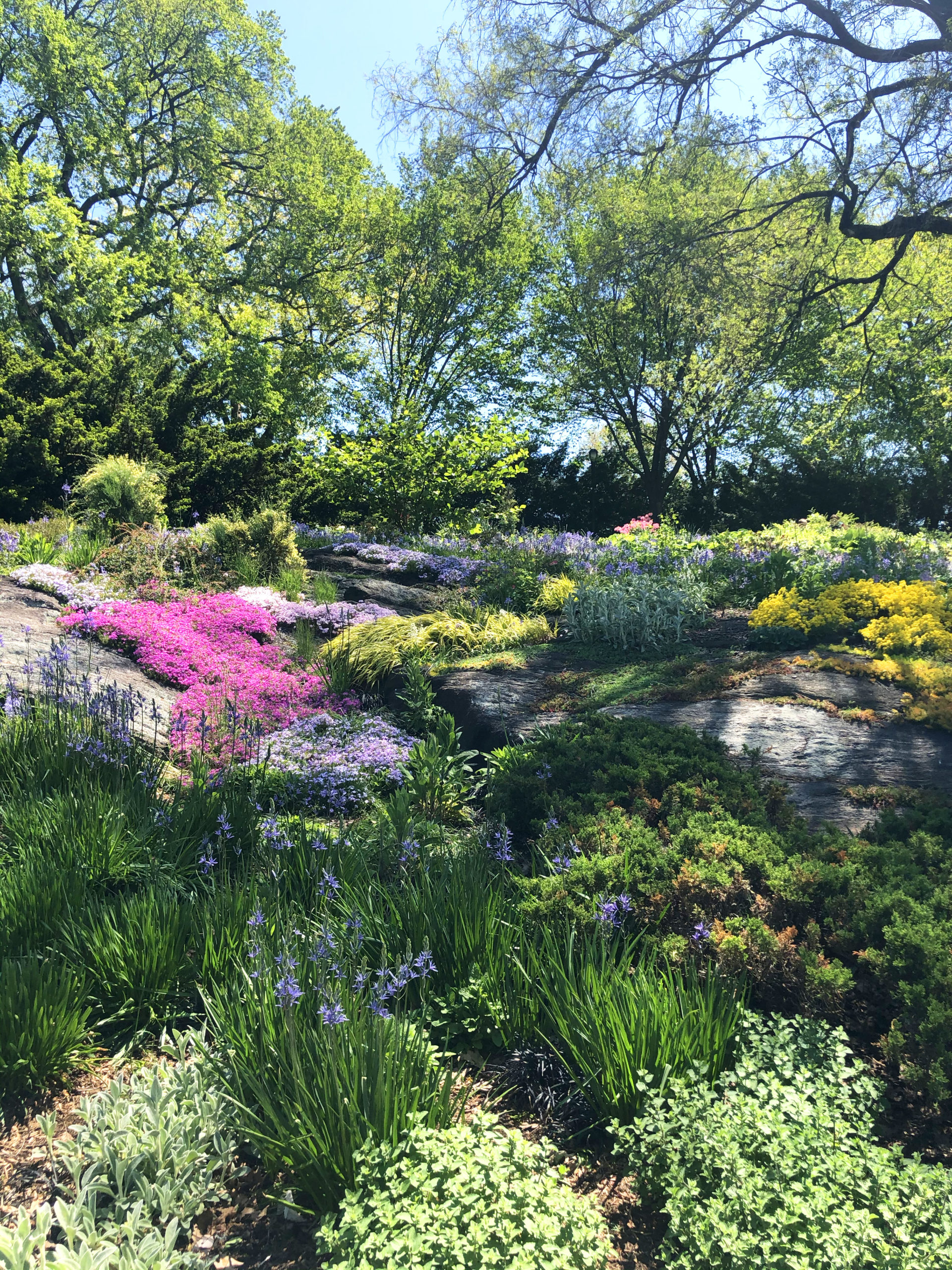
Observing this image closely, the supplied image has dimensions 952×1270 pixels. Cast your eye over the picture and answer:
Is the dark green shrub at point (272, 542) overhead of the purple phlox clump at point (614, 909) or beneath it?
overhead

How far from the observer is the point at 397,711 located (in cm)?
682

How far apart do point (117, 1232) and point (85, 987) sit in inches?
39.9

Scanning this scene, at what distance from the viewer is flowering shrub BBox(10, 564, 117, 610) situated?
25.4ft

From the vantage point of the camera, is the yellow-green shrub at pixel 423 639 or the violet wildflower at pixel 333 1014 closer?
the violet wildflower at pixel 333 1014

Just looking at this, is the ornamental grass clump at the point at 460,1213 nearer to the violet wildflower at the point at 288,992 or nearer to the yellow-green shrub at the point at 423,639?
the violet wildflower at the point at 288,992

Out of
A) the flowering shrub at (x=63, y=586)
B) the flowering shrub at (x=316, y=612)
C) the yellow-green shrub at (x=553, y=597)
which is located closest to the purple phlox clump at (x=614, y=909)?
the flowering shrub at (x=316, y=612)

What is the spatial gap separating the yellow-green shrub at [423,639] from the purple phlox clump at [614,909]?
4.54 metres

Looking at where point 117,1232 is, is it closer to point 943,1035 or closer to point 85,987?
point 85,987

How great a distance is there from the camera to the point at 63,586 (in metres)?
7.96

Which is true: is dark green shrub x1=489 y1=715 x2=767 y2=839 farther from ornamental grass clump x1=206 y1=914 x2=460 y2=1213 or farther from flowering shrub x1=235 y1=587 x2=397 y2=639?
flowering shrub x1=235 y1=587 x2=397 y2=639

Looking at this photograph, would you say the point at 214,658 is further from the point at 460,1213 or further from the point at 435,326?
the point at 435,326

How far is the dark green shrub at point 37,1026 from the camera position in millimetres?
2408

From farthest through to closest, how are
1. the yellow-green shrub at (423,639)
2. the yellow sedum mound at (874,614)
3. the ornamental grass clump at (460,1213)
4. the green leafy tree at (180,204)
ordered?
the green leafy tree at (180,204) → the yellow-green shrub at (423,639) → the yellow sedum mound at (874,614) → the ornamental grass clump at (460,1213)

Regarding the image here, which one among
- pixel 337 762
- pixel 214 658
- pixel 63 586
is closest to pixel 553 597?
pixel 214 658
